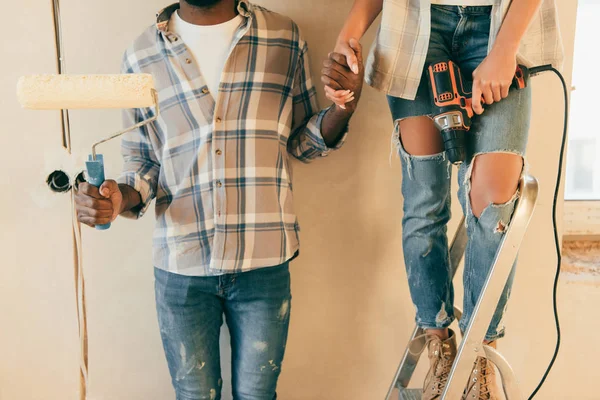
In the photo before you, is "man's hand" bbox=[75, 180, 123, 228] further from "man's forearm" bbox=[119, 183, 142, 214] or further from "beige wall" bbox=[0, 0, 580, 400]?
"beige wall" bbox=[0, 0, 580, 400]

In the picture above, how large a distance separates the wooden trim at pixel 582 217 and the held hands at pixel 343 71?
37.3 inches

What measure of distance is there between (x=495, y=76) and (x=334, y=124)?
13.8 inches

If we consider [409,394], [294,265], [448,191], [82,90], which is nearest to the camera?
[82,90]

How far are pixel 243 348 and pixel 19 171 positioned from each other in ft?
2.38

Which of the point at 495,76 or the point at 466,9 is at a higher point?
the point at 466,9

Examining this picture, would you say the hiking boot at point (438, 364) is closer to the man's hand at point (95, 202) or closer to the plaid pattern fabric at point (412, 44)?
the plaid pattern fabric at point (412, 44)

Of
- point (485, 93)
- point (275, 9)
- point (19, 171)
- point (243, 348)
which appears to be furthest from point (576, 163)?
point (19, 171)

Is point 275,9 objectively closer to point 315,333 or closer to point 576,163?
point 315,333

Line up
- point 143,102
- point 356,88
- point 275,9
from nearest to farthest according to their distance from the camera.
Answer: point 143,102, point 356,88, point 275,9

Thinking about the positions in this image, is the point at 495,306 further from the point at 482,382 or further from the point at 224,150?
the point at 224,150

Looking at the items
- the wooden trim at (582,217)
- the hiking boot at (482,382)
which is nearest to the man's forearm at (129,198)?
the hiking boot at (482,382)

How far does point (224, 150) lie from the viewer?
1.03 meters

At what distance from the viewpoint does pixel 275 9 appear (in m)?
1.19

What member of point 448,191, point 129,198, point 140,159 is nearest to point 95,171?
point 129,198
